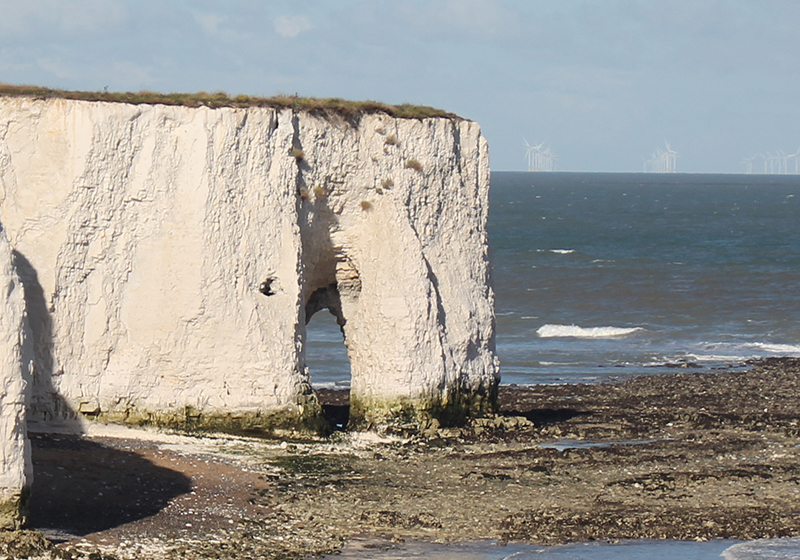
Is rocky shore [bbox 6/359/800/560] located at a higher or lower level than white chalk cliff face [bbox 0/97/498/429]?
lower

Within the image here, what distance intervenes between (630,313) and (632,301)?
2.82 metres

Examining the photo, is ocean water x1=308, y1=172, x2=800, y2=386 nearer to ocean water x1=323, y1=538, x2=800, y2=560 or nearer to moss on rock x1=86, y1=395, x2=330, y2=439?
moss on rock x1=86, y1=395, x2=330, y2=439

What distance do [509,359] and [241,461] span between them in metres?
17.3

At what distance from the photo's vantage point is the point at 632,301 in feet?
148

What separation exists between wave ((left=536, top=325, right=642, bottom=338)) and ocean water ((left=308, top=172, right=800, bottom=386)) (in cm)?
3

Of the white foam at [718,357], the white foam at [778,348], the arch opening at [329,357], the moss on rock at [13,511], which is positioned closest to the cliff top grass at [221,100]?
the arch opening at [329,357]

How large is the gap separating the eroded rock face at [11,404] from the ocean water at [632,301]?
16214 millimetres

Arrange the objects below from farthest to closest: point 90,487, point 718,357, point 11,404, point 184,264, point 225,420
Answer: point 718,357, point 225,420, point 184,264, point 90,487, point 11,404

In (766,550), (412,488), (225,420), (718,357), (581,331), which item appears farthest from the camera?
(581,331)

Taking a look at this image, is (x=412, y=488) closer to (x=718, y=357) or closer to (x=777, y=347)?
(x=718, y=357)

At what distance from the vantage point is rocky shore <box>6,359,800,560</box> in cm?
1360

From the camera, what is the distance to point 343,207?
776 inches

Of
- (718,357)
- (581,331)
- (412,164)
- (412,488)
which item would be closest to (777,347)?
(718,357)

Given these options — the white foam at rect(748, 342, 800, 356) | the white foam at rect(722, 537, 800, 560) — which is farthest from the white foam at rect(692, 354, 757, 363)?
the white foam at rect(722, 537, 800, 560)
